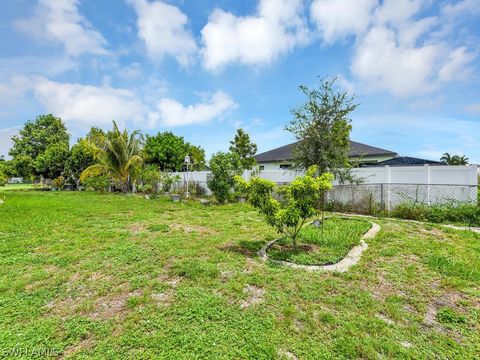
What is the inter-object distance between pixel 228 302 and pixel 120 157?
1872 cm

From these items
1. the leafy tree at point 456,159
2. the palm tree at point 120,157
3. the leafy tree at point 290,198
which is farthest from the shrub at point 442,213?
the leafy tree at point 456,159

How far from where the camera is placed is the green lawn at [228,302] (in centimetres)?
231

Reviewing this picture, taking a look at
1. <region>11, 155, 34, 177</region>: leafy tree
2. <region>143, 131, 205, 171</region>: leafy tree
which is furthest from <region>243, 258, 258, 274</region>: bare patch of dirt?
<region>11, 155, 34, 177</region>: leafy tree

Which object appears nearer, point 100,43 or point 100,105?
point 100,43

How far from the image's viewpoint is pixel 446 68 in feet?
30.9

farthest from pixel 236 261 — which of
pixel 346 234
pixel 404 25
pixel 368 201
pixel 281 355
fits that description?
pixel 404 25

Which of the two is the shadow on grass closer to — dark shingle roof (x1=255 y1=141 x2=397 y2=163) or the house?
the house

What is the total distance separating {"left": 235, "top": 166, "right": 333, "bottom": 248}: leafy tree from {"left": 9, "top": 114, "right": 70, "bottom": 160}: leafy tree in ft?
113

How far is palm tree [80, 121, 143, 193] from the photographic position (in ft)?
62.7

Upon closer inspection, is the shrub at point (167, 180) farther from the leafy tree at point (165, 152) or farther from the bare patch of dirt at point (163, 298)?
the bare patch of dirt at point (163, 298)

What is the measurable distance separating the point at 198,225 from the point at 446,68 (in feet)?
35.0

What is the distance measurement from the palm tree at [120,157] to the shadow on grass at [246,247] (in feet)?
52.3

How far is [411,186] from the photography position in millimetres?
8773

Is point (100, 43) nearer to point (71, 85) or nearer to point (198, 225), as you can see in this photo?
point (71, 85)
